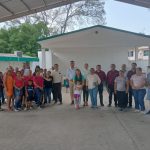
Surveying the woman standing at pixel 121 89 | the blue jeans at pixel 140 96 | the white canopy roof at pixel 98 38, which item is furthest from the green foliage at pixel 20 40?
the blue jeans at pixel 140 96

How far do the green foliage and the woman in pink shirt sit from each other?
90.5ft

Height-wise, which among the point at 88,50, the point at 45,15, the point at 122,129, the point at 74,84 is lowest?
the point at 122,129

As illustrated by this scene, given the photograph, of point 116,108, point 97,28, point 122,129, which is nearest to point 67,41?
point 97,28

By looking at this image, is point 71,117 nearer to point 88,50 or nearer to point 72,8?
point 88,50

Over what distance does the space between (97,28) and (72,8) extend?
28951 millimetres

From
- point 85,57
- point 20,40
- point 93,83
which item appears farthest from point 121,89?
point 20,40

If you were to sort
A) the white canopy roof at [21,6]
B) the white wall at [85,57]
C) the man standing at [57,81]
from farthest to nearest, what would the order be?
1. the white wall at [85,57]
2. the man standing at [57,81]
3. the white canopy roof at [21,6]

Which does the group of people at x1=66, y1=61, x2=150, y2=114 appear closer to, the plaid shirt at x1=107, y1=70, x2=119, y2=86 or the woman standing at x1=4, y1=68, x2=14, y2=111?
the plaid shirt at x1=107, y1=70, x2=119, y2=86

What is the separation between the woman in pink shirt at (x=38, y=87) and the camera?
13.0 metres

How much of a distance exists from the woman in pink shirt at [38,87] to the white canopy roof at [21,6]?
280 cm

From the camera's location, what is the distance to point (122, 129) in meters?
8.93

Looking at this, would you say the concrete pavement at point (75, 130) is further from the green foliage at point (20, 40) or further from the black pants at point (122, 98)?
the green foliage at point (20, 40)

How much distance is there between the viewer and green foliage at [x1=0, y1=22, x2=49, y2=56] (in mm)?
40312

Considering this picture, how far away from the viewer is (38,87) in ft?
42.9
